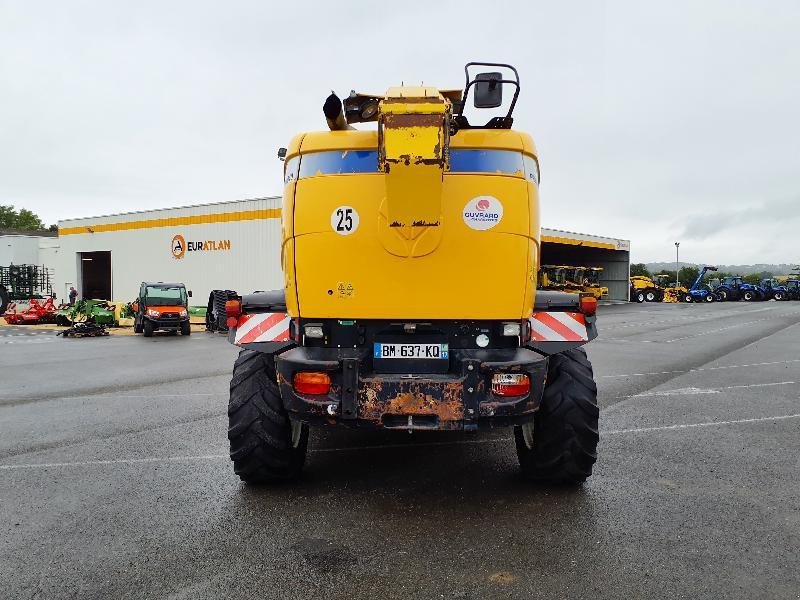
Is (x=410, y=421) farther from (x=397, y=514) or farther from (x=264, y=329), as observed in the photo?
(x=264, y=329)

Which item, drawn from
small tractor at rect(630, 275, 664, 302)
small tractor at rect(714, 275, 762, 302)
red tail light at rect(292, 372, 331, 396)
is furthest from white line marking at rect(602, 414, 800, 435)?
small tractor at rect(714, 275, 762, 302)

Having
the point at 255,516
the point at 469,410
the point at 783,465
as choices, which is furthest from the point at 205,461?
the point at 783,465

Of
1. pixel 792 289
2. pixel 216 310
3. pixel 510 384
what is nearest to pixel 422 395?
pixel 510 384

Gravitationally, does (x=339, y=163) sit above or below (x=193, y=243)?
below

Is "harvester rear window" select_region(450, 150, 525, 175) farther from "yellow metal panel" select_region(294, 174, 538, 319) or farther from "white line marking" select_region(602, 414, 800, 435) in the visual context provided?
"white line marking" select_region(602, 414, 800, 435)

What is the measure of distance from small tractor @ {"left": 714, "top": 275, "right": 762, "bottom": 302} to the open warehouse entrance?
8484mm

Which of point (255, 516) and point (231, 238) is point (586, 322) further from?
point (231, 238)

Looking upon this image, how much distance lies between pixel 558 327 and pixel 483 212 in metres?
1.09

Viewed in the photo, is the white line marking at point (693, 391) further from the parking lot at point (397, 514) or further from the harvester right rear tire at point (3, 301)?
the harvester right rear tire at point (3, 301)

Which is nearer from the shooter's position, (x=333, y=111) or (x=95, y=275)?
(x=333, y=111)

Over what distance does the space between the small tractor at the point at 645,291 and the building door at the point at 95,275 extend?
137 ft

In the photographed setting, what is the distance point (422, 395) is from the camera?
3.87 meters

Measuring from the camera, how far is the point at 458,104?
5199 mm

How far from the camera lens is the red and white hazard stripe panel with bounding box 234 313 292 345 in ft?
14.2
